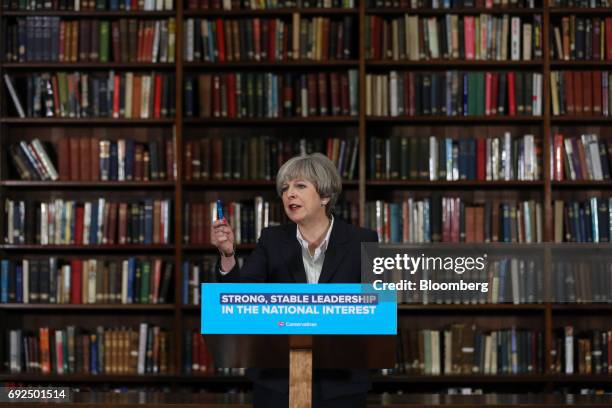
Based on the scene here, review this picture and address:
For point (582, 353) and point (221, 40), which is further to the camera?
point (221, 40)

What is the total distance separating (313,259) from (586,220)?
107 inches

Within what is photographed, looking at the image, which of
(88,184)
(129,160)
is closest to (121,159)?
(129,160)

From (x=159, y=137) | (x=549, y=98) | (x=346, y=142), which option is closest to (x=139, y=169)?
(x=159, y=137)

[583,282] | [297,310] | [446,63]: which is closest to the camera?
[297,310]

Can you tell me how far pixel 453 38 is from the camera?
4.96 metres

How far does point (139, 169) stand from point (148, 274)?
1.79 ft

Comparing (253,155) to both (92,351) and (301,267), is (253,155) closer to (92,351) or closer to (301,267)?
(92,351)

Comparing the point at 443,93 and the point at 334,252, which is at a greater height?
the point at 443,93

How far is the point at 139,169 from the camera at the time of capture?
5.02 metres

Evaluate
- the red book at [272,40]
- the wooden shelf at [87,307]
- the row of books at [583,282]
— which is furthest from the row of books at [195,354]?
the row of books at [583,282]

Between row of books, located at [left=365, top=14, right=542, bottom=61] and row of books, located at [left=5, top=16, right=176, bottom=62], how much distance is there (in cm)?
115

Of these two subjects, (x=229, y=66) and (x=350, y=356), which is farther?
(x=229, y=66)

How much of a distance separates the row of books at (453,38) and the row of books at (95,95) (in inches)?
43.2

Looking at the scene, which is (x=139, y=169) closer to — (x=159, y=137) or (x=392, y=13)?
(x=159, y=137)
